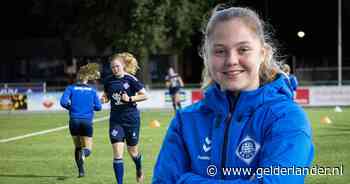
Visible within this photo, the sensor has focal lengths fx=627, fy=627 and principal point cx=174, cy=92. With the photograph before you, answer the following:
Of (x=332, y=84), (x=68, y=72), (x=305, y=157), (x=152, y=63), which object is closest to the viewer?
(x=305, y=157)

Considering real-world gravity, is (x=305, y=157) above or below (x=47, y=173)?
above

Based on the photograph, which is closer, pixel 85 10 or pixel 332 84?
pixel 332 84

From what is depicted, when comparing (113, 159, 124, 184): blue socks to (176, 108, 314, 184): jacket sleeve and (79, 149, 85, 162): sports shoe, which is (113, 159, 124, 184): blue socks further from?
(176, 108, 314, 184): jacket sleeve

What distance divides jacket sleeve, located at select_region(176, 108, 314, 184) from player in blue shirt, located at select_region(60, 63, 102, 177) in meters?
8.71

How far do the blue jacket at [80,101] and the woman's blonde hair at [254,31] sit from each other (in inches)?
340

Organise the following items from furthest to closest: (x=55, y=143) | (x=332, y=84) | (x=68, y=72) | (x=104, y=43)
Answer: (x=68, y=72)
(x=104, y=43)
(x=332, y=84)
(x=55, y=143)

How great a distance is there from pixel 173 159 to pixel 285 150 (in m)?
0.51

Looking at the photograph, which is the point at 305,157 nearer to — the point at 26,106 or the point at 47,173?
the point at 47,173

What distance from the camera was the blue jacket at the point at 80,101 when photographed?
1124 centimetres

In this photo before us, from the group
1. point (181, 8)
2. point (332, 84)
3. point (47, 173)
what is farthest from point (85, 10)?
point (47, 173)

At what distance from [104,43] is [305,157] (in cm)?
3498

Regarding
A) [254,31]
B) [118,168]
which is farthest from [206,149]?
[118,168]

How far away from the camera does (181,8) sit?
3541 cm

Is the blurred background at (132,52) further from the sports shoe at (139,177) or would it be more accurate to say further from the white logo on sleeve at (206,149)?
the white logo on sleeve at (206,149)
